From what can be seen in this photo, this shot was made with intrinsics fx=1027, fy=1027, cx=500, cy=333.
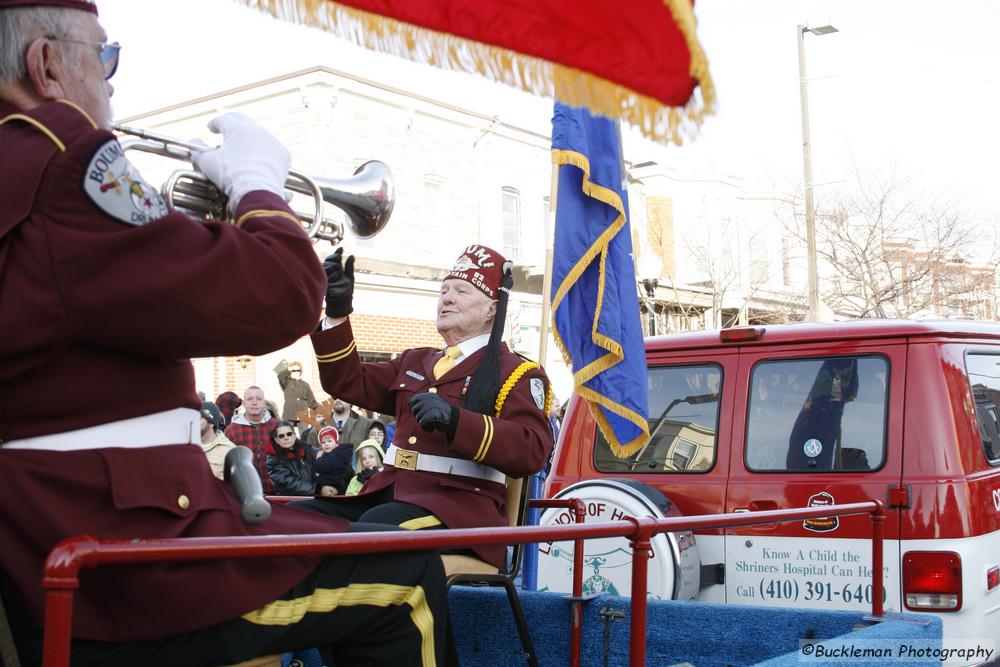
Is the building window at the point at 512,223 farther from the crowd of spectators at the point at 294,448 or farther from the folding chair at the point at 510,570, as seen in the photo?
the folding chair at the point at 510,570

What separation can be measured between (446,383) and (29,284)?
2609mm

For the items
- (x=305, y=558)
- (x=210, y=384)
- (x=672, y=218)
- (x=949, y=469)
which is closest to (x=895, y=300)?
(x=672, y=218)

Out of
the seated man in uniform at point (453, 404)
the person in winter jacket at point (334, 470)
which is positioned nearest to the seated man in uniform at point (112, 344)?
the seated man in uniform at point (453, 404)

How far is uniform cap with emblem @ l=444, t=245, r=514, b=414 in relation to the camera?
4.03 meters

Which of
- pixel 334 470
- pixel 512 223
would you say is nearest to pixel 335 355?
pixel 334 470

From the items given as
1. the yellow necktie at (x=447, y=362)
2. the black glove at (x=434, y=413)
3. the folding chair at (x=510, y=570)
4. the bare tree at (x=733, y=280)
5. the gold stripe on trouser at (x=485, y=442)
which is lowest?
the folding chair at (x=510, y=570)

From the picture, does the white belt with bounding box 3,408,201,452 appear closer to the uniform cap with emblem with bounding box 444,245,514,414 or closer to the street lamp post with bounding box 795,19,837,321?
the uniform cap with emblem with bounding box 444,245,514,414

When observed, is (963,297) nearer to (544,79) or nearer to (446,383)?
(446,383)

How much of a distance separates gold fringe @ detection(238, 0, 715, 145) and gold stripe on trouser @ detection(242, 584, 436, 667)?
108 cm

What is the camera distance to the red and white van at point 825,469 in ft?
14.5

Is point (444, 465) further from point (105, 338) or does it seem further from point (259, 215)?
point (105, 338)

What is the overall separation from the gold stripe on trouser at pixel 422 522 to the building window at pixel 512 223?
63.9ft

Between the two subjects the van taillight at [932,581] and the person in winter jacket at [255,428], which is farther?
the person in winter jacket at [255,428]

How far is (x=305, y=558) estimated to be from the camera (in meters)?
2.06
